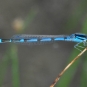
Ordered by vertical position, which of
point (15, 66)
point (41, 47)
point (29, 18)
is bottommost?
point (15, 66)

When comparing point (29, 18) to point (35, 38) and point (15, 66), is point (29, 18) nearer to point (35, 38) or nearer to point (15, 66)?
point (35, 38)

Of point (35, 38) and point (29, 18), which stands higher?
point (29, 18)

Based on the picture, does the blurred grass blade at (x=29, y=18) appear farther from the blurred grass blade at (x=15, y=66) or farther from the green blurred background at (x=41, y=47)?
the blurred grass blade at (x=15, y=66)

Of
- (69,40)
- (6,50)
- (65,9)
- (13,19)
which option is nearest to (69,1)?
(65,9)

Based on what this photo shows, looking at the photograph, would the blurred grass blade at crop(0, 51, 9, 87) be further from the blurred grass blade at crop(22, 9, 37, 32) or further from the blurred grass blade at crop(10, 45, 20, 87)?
the blurred grass blade at crop(22, 9, 37, 32)

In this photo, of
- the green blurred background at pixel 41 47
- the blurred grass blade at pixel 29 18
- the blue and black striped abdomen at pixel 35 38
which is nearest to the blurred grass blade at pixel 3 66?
the green blurred background at pixel 41 47

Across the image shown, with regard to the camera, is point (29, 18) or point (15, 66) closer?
point (15, 66)

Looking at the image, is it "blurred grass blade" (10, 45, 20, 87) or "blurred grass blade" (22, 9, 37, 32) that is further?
"blurred grass blade" (22, 9, 37, 32)

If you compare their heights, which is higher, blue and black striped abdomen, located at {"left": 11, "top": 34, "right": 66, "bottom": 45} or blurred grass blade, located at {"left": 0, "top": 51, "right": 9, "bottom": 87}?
blue and black striped abdomen, located at {"left": 11, "top": 34, "right": 66, "bottom": 45}

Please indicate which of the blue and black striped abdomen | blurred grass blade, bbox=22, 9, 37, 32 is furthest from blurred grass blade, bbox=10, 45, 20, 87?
blurred grass blade, bbox=22, 9, 37, 32

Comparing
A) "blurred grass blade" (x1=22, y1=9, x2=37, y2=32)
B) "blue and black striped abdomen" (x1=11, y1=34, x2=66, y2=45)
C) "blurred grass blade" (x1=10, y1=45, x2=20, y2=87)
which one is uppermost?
"blurred grass blade" (x1=22, y1=9, x2=37, y2=32)

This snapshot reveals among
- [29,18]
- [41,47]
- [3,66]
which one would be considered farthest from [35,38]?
[3,66]
